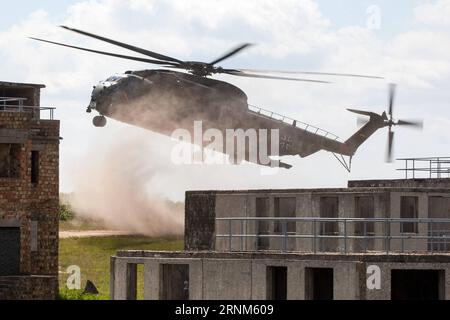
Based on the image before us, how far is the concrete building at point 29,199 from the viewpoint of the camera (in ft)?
220

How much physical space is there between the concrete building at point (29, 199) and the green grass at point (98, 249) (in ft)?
43.8

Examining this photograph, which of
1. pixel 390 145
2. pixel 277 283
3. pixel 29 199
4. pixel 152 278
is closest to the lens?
pixel 277 283

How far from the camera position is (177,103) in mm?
68062

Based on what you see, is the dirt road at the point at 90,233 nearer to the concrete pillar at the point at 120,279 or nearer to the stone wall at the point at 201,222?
the stone wall at the point at 201,222

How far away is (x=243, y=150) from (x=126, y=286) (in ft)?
80.4

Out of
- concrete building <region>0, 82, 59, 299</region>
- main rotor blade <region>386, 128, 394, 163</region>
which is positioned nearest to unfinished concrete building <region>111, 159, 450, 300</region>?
concrete building <region>0, 82, 59, 299</region>

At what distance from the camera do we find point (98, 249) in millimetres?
97188

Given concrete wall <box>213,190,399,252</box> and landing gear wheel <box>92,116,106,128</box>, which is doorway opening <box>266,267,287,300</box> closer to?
concrete wall <box>213,190,399,252</box>

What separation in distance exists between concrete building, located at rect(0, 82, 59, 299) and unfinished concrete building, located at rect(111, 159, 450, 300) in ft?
48.4

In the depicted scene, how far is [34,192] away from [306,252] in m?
25.4

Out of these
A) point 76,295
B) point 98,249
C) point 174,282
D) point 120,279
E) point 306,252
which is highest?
point 306,252

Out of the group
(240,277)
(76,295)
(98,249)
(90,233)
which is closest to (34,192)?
(76,295)

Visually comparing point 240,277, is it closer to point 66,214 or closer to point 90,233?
point 90,233
